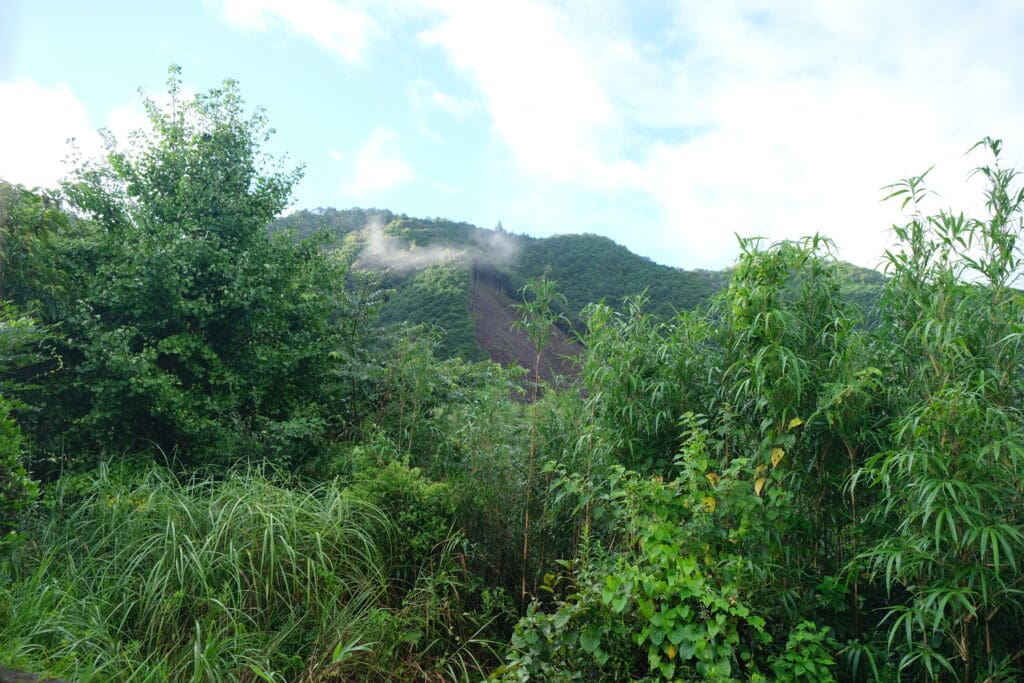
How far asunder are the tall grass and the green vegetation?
0.06ft

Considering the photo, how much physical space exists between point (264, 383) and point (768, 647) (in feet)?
15.9

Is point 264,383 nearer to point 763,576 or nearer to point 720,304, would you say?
point 720,304

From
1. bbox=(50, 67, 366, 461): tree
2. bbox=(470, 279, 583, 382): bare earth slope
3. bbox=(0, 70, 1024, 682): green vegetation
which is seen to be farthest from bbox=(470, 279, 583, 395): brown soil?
bbox=(0, 70, 1024, 682): green vegetation

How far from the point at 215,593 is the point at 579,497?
5.87 ft

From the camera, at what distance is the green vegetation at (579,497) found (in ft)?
8.16

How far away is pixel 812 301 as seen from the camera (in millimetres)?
3098

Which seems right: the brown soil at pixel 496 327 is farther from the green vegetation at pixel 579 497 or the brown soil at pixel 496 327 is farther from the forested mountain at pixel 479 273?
the green vegetation at pixel 579 497

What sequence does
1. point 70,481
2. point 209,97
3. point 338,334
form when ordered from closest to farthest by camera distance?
point 70,481, point 338,334, point 209,97

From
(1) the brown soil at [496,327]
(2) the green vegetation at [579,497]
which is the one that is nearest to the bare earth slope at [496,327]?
(1) the brown soil at [496,327]

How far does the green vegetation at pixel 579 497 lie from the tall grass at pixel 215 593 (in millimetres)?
18

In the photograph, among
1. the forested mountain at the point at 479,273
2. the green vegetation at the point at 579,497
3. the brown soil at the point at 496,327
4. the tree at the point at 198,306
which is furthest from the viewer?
the brown soil at the point at 496,327

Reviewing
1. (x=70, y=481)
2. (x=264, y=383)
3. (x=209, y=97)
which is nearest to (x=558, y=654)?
(x=70, y=481)

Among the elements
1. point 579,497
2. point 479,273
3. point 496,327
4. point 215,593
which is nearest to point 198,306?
point 215,593

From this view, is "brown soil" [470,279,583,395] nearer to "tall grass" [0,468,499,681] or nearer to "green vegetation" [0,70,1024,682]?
"green vegetation" [0,70,1024,682]
